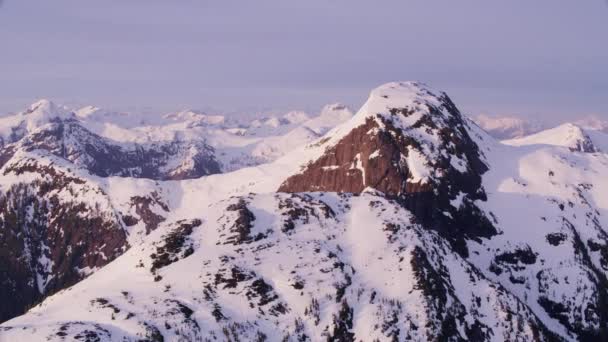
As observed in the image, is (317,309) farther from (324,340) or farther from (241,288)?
(241,288)

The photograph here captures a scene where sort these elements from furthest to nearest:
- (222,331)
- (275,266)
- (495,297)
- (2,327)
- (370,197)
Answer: (370,197), (495,297), (275,266), (222,331), (2,327)

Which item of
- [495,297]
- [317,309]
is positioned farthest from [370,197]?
[317,309]

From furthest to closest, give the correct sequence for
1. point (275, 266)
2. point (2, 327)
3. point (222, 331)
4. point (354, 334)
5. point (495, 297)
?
point (495, 297), point (275, 266), point (354, 334), point (222, 331), point (2, 327)

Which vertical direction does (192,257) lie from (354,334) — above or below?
above

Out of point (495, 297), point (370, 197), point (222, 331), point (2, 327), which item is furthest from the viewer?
point (370, 197)

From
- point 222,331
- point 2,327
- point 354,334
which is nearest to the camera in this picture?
point 2,327

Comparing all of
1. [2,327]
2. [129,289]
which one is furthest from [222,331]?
[2,327]

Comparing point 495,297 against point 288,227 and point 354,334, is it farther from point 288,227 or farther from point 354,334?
point 288,227

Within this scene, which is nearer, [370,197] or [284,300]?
[284,300]

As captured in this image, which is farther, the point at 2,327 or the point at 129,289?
the point at 129,289
